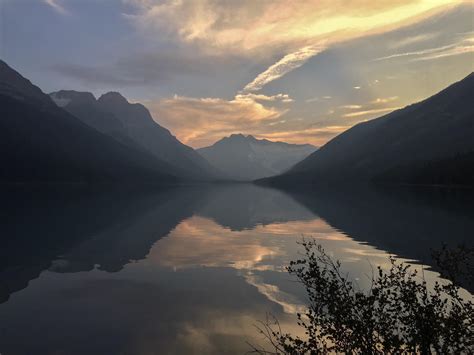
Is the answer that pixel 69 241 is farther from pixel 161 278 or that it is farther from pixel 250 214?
pixel 250 214

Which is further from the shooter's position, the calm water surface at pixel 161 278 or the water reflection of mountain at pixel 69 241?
the water reflection of mountain at pixel 69 241

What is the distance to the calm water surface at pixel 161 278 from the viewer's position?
59.6 ft

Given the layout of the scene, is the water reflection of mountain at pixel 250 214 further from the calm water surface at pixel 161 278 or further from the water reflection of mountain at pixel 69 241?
the water reflection of mountain at pixel 69 241

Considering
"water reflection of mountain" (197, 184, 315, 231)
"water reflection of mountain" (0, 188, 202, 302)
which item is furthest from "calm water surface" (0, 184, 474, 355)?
"water reflection of mountain" (197, 184, 315, 231)

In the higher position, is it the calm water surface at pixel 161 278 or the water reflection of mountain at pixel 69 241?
the calm water surface at pixel 161 278

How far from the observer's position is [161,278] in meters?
29.6

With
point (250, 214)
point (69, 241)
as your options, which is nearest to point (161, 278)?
point (69, 241)

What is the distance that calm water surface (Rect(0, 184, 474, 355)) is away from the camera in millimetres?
18172

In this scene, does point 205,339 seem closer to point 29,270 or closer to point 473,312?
point 473,312

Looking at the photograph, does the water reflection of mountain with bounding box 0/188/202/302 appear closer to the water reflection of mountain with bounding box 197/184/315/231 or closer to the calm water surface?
the calm water surface

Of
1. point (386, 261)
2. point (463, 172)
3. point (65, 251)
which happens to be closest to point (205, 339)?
point (386, 261)

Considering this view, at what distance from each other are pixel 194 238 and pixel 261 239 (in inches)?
339

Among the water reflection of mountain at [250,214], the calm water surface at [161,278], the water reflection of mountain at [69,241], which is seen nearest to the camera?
the calm water surface at [161,278]

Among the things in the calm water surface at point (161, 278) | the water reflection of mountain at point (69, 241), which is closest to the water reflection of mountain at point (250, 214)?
the calm water surface at point (161, 278)
